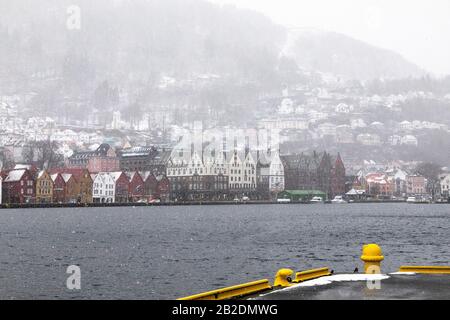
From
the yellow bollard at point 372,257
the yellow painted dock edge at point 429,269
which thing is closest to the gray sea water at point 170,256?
the yellow painted dock edge at point 429,269

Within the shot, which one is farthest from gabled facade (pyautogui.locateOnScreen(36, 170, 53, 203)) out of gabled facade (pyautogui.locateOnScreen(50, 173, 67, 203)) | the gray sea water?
the gray sea water

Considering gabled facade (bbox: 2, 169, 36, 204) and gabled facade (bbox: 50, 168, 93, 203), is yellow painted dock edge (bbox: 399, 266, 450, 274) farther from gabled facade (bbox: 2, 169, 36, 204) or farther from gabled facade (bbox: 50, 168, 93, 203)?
gabled facade (bbox: 50, 168, 93, 203)

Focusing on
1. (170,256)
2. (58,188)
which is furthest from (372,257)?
(58,188)

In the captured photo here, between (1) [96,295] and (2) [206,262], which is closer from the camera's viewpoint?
(1) [96,295]

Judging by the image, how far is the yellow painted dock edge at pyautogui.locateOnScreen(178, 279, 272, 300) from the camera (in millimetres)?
15391

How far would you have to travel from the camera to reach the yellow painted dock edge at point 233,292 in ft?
50.5

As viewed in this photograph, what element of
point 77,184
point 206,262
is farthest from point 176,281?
point 77,184

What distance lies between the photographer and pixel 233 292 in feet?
53.4

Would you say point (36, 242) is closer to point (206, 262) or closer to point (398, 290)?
point (206, 262)

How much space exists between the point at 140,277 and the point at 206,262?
33.7 feet

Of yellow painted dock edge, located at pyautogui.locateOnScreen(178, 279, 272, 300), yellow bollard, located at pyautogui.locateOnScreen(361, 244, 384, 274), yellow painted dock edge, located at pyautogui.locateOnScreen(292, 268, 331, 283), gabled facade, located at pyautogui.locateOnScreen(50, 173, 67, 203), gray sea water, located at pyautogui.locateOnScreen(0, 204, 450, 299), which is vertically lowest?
gray sea water, located at pyautogui.locateOnScreen(0, 204, 450, 299)
